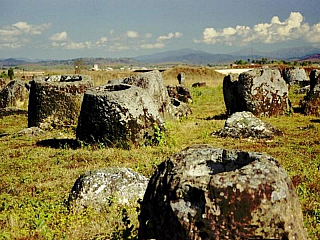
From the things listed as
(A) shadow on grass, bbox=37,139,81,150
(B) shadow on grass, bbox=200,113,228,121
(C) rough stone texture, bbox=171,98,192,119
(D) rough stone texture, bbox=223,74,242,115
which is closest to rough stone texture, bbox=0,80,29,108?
(C) rough stone texture, bbox=171,98,192,119

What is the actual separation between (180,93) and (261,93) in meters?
9.03

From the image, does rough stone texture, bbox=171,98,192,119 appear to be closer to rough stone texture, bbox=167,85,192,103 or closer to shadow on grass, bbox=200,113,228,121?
shadow on grass, bbox=200,113,228,121

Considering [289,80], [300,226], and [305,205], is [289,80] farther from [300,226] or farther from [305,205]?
[300,226]

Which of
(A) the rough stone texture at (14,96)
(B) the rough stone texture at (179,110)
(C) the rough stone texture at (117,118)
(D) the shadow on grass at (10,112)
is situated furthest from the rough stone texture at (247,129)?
(A) the rough stone texture at (14,96)

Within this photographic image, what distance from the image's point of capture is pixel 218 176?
153 inches

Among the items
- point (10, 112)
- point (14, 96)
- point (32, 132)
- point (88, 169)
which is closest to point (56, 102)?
point (32, 132)

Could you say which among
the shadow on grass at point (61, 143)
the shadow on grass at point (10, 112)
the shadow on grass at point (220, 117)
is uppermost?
the shadow on grass at point (220, 117)

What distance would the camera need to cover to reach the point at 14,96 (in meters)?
26.1

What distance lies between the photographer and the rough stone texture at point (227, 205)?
3615 mm

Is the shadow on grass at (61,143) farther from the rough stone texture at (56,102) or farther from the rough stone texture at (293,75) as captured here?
the rough stone texture at (293,75)

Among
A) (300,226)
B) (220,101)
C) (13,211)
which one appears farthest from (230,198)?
(220,101)

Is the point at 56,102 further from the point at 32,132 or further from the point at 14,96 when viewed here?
the point at 14,96

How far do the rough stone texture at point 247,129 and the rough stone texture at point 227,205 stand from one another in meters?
8.87

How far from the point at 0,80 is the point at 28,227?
30189 millimetres
